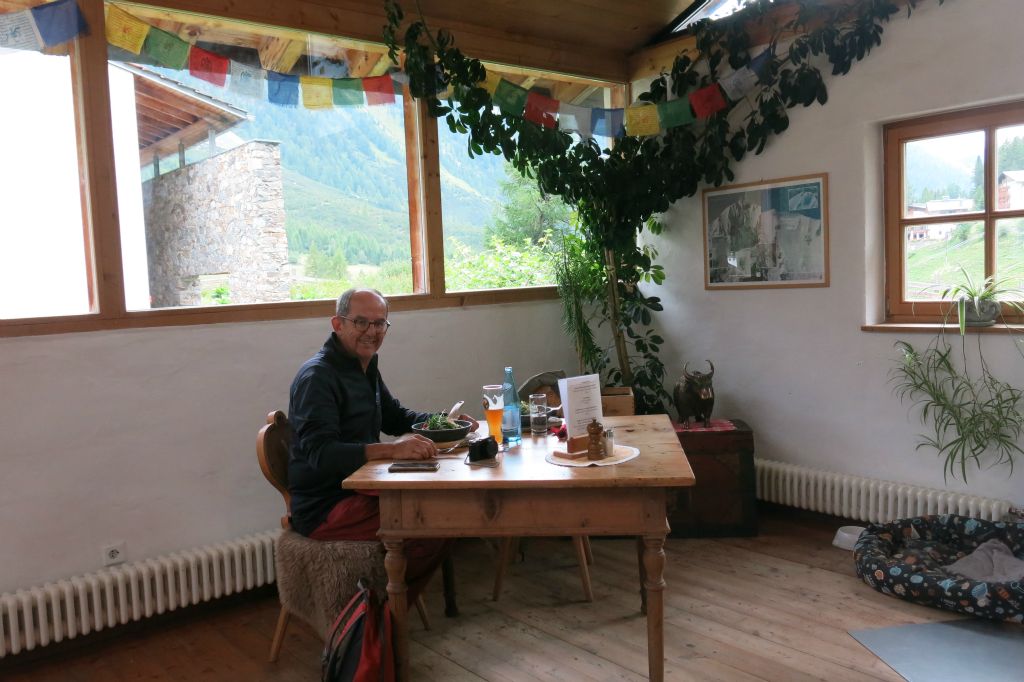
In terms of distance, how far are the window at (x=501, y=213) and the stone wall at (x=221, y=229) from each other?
958 mm

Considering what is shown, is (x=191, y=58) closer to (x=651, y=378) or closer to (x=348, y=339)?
(x=348, y=339)

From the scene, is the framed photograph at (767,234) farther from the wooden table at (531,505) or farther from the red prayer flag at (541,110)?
the wooden table at (531,505)

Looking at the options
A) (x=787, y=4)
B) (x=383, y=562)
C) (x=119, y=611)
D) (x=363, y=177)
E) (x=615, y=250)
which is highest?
(x=787, y=4)

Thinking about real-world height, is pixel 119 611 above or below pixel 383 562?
below

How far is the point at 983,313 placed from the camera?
366cm

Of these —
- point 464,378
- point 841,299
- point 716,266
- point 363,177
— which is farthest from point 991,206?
point 363,177

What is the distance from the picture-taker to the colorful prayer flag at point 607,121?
4648 millimetres

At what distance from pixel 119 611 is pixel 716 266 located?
350cm

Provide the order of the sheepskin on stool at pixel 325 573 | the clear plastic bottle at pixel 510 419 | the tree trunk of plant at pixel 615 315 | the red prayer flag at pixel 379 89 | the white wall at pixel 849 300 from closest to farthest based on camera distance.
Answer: the sheepskin on stool at pixel 325 573, the clear plastic bottle at pixel 510 419, the white wall at pixel 849 300, the red prayer flag at pixel 379 89, the tree trunk of plant at pixel 615 315

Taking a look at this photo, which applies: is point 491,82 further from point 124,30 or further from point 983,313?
point 983,313

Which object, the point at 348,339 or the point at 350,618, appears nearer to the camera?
the point at 350,618

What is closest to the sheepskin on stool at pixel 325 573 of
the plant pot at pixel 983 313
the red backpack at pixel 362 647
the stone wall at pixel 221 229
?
the red backpack at pixel 362 647

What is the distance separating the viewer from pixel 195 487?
3.37 metres

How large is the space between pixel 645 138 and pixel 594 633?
2890mm
